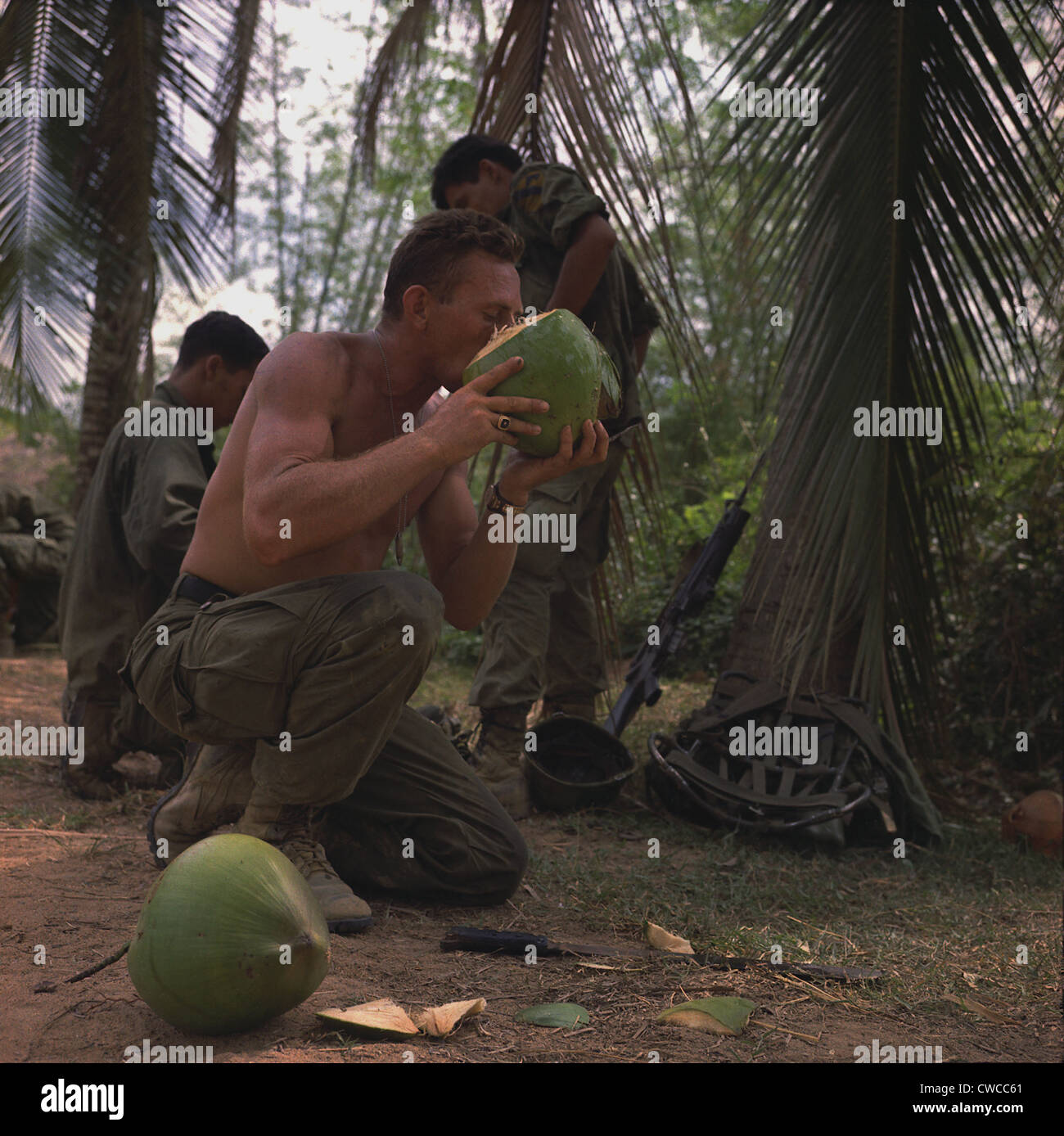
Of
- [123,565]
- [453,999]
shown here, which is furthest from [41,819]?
[453,999]

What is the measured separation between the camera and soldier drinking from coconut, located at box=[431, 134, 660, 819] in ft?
11.3

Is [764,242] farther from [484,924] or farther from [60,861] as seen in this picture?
[60,861]

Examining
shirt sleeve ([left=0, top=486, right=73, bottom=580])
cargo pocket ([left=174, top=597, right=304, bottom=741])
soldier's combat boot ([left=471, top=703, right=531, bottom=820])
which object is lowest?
soldier's combat boot ([left=471, top=703, right=531, bottom=820])

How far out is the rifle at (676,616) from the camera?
3.78 m

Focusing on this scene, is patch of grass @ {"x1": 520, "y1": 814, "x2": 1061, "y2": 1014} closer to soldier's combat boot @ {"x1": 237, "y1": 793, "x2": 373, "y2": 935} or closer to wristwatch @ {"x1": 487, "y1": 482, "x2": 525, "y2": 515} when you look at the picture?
soldier's combat boot @ {"x1": 237, "y1": 793, "x2": 373, "y2": 935}

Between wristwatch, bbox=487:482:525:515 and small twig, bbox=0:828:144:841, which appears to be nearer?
wristwatch, bbox=487:482:525:515

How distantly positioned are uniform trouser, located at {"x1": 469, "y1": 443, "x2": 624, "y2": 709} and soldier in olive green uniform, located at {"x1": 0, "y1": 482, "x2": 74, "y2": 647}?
473 centimetres

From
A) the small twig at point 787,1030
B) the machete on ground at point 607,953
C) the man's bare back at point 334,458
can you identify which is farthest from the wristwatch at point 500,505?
the small twig at point 787,1030

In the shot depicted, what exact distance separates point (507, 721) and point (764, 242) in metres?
1.74

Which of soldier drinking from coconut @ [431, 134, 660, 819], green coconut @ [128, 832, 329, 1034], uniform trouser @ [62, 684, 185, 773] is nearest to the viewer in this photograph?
green coconut @ [128, 832, 329, 1034]

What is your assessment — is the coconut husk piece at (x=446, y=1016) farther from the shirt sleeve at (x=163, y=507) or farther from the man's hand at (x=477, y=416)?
the shirt sleeve at (x=163, y=507)

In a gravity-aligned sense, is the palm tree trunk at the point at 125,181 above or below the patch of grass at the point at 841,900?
above

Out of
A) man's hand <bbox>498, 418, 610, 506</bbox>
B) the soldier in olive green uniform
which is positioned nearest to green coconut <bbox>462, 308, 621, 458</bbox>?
man's hand <bbox>498, 418, 610, 506</bbox>

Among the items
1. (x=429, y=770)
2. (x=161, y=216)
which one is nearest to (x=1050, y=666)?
(x=429, y=770)
